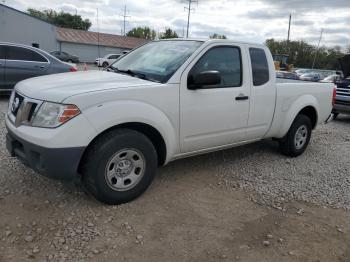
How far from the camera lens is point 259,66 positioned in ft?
16.5

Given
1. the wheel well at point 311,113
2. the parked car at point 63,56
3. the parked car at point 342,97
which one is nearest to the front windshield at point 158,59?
the wheel well at point 311,113

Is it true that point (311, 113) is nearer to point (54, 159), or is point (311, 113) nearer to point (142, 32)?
point (54, 159)

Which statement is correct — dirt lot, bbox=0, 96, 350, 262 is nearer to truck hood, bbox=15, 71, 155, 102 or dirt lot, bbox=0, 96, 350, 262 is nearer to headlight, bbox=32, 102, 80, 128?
headlight, bbox=32, 102, 80, 128

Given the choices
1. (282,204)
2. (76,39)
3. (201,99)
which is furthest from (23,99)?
(76,39)

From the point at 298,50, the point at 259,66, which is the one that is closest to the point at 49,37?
the point at 259,66

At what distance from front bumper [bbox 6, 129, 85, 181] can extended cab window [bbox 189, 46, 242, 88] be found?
1757mm

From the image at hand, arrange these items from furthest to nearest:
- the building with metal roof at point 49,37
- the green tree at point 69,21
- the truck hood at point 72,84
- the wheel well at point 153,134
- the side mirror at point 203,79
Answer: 1. the green tree at point 69,21
2. the building with metal roof at point 49,37
3. the side mirror at point 203,79
4. the wheel well at point 153,134
5. the truck hood at point 72,84

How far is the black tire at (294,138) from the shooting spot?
19.0 feet

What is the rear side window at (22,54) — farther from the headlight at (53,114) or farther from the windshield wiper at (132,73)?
the headlight at (53,114)

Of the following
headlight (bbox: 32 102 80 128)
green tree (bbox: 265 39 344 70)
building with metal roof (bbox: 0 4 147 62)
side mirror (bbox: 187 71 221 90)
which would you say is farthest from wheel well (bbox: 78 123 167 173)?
green tree (bbox: 265 39 344 70)

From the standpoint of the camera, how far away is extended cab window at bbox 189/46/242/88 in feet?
14.2

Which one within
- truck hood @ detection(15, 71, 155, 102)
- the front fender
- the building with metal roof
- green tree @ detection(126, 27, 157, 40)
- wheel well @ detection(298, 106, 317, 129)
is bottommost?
wheel well @ detection(298, 106, 317, 129)

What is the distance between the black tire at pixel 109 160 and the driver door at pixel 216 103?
562 millimetres

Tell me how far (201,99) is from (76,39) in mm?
47987
